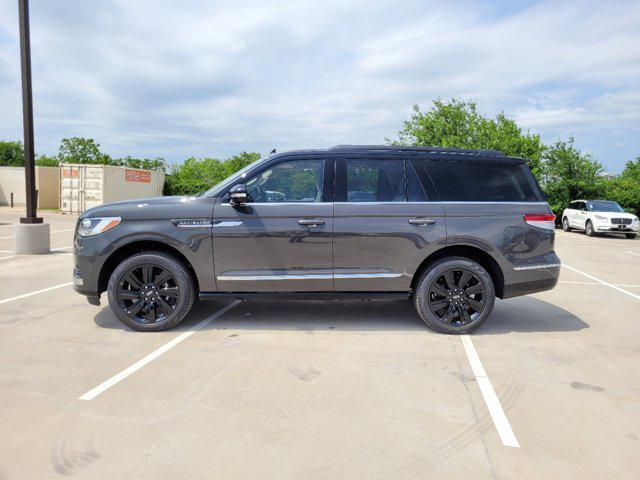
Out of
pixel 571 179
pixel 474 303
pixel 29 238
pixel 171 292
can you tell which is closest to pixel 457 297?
pixel 474 303

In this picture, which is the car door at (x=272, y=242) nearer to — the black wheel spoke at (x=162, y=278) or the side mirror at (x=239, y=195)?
the side mirror at (x=239, y=195)

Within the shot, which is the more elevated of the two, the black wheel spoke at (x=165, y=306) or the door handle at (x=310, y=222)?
the door handle at (x=310, y=222)

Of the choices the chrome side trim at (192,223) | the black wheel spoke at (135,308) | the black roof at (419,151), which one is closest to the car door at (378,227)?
the black roof at (419,151)

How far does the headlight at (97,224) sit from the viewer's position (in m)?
4.70

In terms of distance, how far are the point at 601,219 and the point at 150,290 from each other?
1891 centimetres

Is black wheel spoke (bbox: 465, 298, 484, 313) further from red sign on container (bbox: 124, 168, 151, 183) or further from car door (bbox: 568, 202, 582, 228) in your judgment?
red sign on container (bbox: 124, 168, 151, 183)

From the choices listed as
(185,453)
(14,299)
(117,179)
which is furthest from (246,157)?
(185,453)

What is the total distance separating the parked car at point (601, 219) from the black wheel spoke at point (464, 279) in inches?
650

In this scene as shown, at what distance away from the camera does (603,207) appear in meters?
19.2

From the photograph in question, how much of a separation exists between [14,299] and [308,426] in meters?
5.12

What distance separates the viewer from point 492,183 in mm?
4953

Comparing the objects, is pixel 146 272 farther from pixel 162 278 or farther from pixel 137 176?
pixel 137 176

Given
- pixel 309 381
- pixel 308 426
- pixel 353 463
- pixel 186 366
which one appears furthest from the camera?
pixel 186 366

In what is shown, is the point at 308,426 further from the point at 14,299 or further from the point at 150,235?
the point at 14,299
